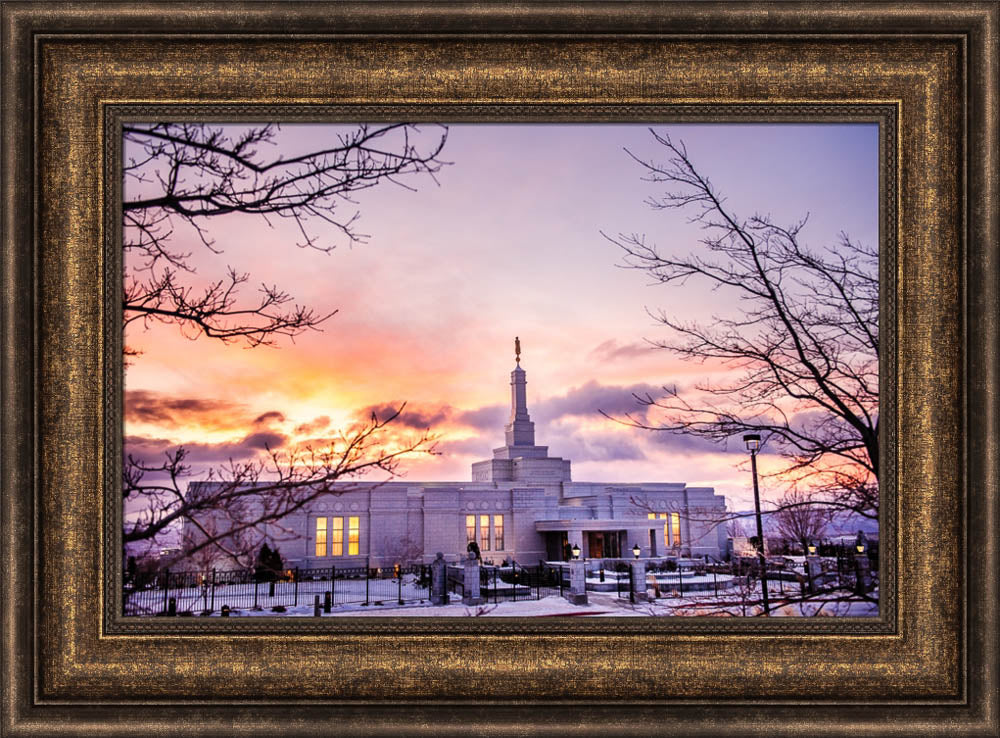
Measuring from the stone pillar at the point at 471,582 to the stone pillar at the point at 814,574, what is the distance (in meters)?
2.24

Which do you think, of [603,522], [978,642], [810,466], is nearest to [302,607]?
[810,466]

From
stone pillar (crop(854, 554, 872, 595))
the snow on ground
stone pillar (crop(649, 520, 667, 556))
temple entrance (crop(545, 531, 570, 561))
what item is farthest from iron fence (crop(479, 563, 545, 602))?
stone pillar (crop(649, 520, 667, 556))

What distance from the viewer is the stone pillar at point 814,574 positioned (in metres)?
4.59

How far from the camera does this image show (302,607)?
4.54m

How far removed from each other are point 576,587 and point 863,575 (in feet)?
7.74

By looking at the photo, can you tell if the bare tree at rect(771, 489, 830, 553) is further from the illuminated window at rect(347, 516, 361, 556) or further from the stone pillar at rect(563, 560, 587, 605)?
the illuminated window at rect(347, 516, 361, 556)

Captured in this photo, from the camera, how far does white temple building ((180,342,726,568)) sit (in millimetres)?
5164

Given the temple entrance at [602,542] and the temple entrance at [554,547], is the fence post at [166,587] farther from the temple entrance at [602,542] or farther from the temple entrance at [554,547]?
the temple entrance at [602,542]

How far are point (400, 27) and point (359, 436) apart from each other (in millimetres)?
2642

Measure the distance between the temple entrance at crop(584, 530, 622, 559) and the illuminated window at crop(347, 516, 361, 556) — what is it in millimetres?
7057

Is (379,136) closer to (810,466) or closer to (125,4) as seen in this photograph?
(125,4)

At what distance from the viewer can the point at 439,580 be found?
5758 millimetres

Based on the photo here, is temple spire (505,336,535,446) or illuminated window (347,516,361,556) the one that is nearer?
temple spire (505,336,535,446)

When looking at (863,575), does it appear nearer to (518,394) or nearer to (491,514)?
(518,394)
